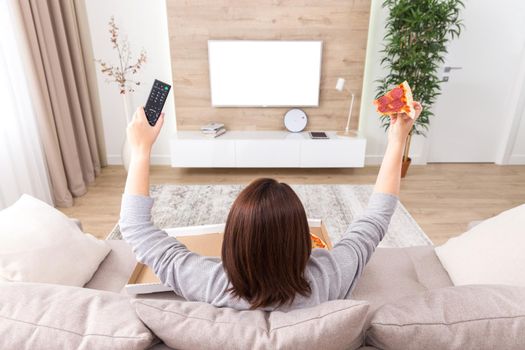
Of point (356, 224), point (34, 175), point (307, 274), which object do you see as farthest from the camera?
point (34, 175)

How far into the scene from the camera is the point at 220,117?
3799mm

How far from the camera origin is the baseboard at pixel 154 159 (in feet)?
13.1

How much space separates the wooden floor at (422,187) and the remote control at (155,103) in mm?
1736

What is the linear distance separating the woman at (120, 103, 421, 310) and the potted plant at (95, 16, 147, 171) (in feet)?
8.86

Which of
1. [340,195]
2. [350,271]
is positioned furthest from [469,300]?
[340,195]

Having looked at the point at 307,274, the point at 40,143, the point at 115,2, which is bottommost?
the point at 40,143

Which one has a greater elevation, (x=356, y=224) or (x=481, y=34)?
(x=481, y=34)

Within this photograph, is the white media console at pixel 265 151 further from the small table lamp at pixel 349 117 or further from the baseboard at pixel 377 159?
the baseboard at pixel 377 159

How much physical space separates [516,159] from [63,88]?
15.1ft

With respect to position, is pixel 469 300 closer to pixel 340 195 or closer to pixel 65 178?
pixel 340 195

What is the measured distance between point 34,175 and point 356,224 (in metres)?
2.67

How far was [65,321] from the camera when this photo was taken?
75cm

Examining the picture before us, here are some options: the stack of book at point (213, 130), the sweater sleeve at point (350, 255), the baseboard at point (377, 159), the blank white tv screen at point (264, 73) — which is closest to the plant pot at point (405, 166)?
the baseboard at point (377, 159)

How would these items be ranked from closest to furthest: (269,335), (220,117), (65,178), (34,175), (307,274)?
1. (269,335)
2. (307,274)
3. (34,175)
4. (65,178)
5. (220,117)
